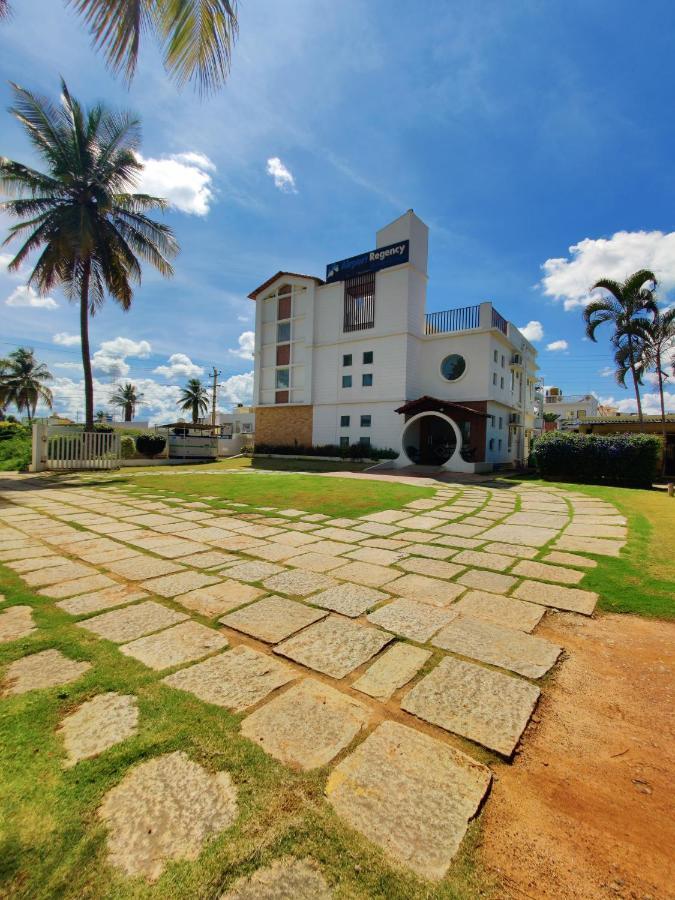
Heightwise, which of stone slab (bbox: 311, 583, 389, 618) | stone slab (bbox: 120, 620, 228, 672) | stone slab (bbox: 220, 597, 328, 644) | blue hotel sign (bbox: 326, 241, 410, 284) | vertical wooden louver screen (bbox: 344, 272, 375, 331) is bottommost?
stone slab (bbox: 120, 620, 228, 672)

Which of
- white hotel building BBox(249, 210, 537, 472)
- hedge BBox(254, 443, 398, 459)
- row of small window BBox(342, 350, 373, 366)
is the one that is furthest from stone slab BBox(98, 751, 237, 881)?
row of small window BBox(342, 350, 373, 366)

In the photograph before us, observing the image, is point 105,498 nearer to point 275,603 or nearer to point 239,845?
point 275,603

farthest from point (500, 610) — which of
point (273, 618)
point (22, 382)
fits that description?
point (22, 382)

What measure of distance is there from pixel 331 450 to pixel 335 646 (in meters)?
20.4

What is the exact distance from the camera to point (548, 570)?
12.9 ft

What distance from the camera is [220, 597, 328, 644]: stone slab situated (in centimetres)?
261

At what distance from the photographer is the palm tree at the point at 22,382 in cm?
3988

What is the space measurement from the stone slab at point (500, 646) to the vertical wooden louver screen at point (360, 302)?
21.1 meters

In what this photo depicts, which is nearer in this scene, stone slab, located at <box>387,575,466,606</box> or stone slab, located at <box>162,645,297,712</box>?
stone slab, located at <box>162,645,297,712</box>

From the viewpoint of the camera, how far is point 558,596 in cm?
329

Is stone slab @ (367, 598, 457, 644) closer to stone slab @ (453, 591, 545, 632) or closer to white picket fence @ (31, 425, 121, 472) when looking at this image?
stone slab @ (453, 591, 545, 632)

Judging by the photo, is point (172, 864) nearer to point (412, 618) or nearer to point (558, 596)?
point (412, 618)

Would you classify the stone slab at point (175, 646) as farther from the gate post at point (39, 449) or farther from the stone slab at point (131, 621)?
the gate post at point (39, 449)

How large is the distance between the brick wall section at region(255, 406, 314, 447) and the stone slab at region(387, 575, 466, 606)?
68.8 ft
